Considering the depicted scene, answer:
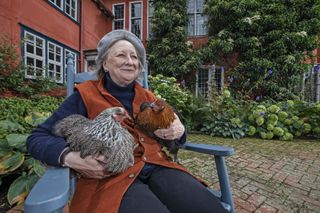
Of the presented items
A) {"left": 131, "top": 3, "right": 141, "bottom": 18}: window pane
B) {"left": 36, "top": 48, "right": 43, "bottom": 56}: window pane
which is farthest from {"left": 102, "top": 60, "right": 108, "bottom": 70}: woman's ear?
{"left": 131, "top": 3, "right": 141, "bottom": 18}: window pane

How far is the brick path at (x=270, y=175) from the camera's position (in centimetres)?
218

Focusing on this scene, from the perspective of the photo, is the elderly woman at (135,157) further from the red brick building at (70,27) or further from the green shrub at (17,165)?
the red brick building at (70,27)

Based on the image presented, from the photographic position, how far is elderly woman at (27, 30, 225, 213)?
3.57ft

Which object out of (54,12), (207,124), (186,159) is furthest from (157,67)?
(186,159)

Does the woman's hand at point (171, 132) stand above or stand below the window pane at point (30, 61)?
below

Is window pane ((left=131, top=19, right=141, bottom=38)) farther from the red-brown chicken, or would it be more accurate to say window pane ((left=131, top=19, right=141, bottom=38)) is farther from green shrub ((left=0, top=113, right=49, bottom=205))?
the red-brown chicken

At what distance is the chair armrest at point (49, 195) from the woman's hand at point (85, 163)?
0.16 meters

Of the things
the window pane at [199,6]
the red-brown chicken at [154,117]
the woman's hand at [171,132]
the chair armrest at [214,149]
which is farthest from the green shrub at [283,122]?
the window pane at [199,6]

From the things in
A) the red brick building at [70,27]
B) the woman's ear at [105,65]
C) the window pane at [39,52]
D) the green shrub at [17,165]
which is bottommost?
the green shrub at [17,165]

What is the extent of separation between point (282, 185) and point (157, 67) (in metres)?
8.89

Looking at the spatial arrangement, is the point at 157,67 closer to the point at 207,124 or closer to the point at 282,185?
the point at 207,124

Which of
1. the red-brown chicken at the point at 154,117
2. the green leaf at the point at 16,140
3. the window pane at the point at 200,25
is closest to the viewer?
the red-brown chicken at the point at 154,117

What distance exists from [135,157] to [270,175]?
2.19 m

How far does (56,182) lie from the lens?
0.82m
